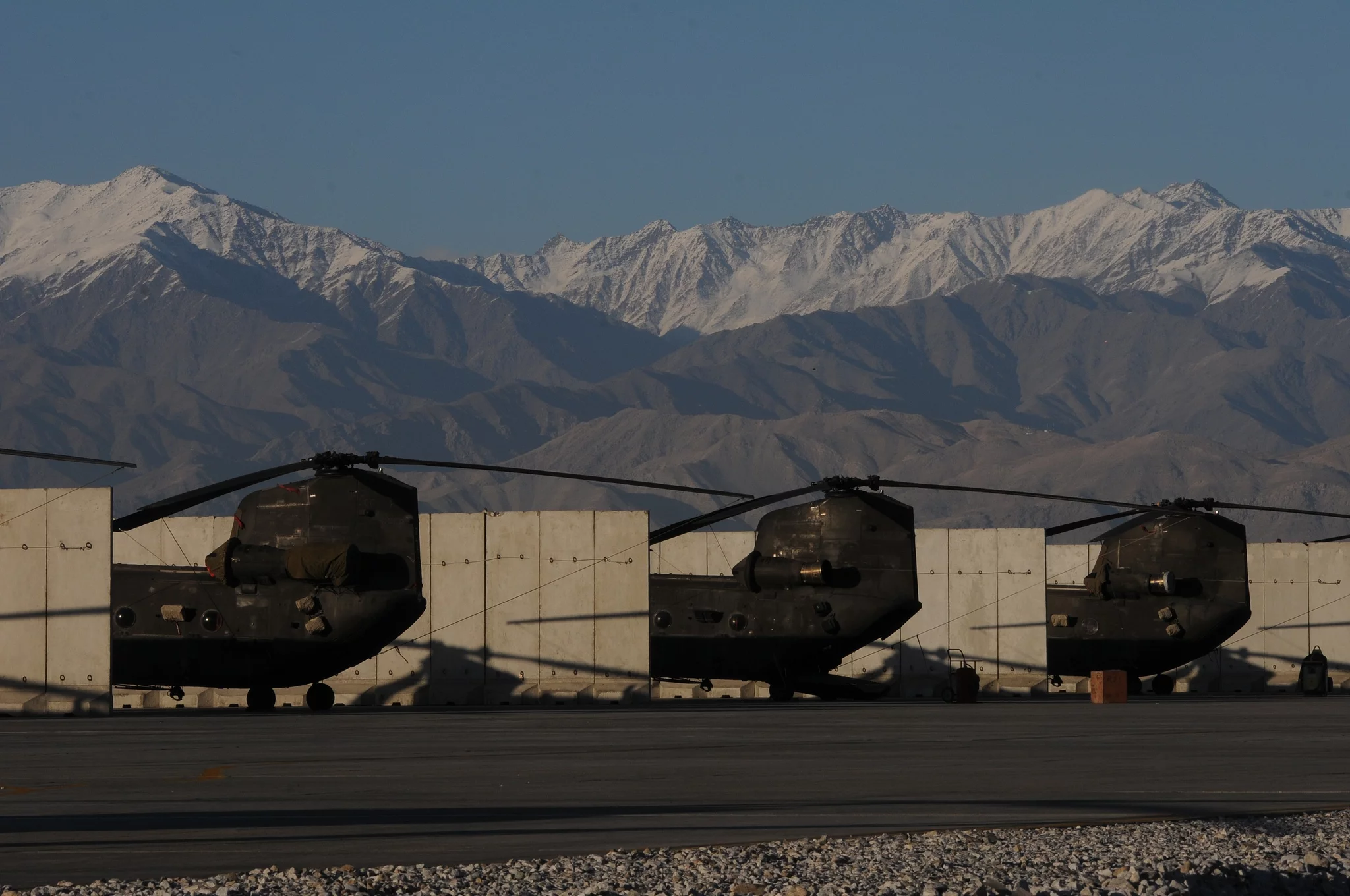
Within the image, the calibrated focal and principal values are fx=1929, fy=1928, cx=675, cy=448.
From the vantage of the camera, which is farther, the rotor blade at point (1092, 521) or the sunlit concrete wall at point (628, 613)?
the sunlit concrete wall at point (628, 613)

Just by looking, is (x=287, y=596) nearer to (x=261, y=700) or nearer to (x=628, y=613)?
(x=261, y=700)

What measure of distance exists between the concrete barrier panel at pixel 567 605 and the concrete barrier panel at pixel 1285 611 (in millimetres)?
21759

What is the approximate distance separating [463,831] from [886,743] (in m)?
11.3

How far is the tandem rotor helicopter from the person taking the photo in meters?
35.0

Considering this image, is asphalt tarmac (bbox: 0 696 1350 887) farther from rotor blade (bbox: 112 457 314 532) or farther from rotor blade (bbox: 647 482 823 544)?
rotor blade (bbox: 647 482 823 544)

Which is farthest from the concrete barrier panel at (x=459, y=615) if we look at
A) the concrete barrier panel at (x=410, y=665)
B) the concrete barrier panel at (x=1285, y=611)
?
the concrete barrier panel at (x=1285, y=611)

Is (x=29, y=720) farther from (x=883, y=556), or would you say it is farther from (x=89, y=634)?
(x=883, y=556)

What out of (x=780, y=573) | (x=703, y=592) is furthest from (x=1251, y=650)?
(x=703, y=592)

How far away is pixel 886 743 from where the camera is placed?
25.2m

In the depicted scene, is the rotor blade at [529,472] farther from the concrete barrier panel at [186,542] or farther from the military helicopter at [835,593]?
the concrete barrier panel at [186,542]

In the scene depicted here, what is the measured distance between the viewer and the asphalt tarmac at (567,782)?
1423cm

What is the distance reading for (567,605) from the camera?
40031mm

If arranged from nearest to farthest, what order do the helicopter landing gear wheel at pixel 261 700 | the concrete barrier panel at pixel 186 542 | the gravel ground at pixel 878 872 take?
the gravel ground at pixel 878 872
the helicopter landing gear wheel at pixel 261 700
the concrete barrier panel at pixel 186 542

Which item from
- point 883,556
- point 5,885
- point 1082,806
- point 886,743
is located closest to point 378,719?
point 886,743
